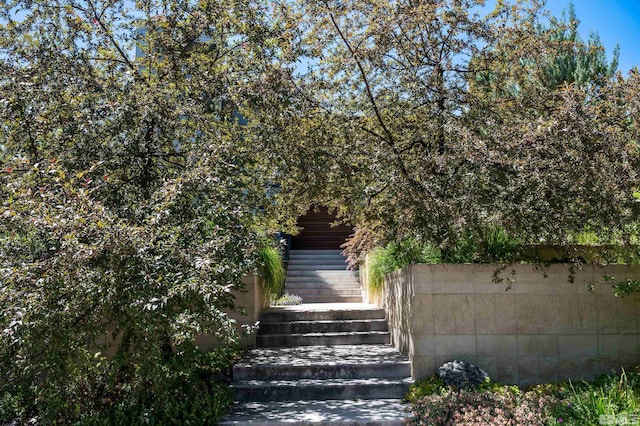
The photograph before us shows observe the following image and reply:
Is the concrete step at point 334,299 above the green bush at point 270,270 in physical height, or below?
below

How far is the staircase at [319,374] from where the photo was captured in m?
5.36

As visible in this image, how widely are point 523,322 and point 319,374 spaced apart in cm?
231

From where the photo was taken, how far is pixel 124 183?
580 cm

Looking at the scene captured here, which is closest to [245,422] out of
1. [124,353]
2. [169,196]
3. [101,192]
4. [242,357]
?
[124,353]

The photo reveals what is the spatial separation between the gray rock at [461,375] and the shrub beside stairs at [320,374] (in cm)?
43

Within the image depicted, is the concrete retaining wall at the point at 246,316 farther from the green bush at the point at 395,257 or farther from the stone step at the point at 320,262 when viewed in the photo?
the stone step at the point at 320,262

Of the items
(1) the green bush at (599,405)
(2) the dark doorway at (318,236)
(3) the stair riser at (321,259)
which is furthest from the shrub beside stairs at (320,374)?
(2) the dark doorway at (318,236)

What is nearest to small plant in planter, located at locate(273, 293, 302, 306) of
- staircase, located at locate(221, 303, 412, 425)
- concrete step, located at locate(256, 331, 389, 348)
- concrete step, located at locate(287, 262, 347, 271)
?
staircase, located at locate(221, 303, 412, 425)

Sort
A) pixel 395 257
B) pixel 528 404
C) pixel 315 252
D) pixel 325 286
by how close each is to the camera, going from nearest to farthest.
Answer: pixel 528 404, pixel 395 257, pixel 325 286, pixel 315 252

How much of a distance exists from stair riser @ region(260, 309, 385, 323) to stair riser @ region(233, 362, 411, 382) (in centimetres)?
169

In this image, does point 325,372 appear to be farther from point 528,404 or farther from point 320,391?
point 528,404

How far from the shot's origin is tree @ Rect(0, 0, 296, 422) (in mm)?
4465

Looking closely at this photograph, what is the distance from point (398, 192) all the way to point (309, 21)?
7.40 feet

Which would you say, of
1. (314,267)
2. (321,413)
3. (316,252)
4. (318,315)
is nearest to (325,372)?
(321,413)
